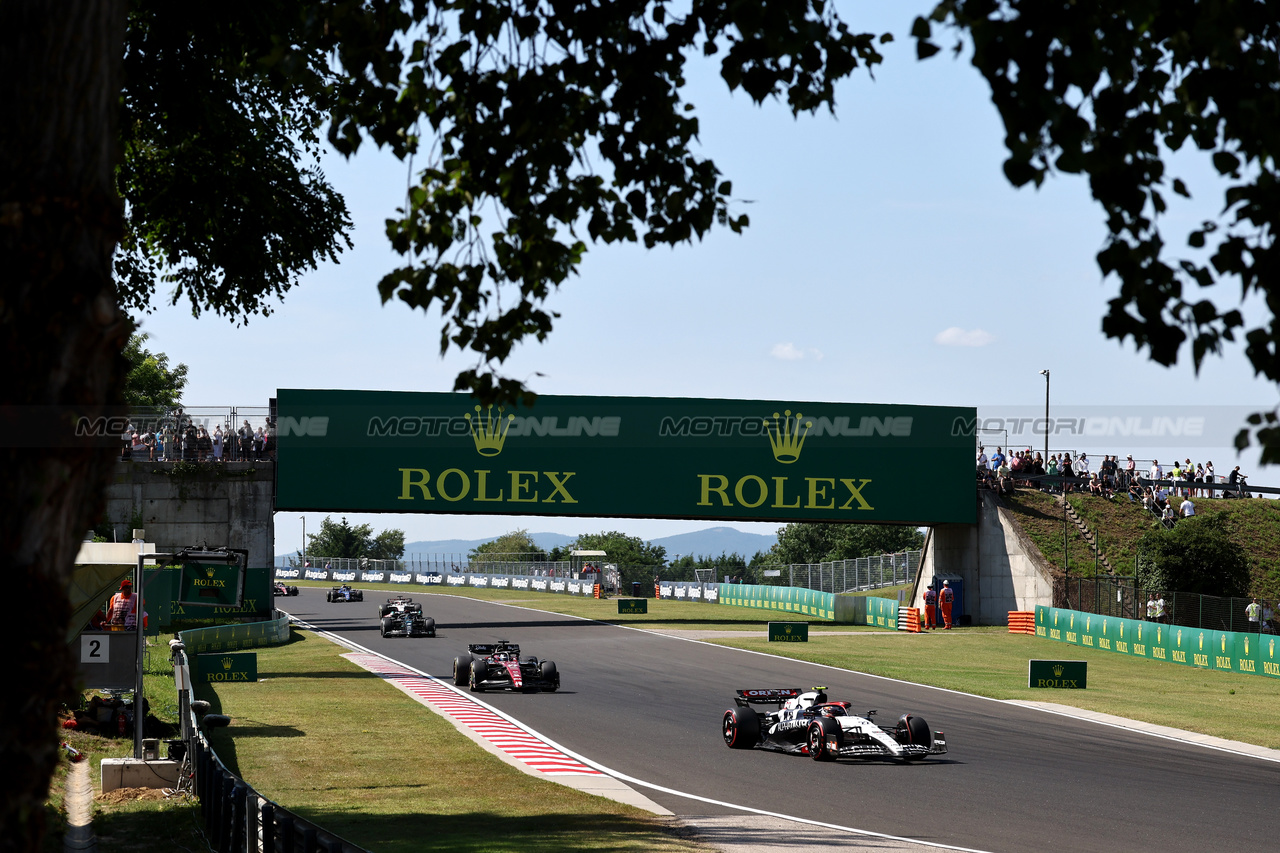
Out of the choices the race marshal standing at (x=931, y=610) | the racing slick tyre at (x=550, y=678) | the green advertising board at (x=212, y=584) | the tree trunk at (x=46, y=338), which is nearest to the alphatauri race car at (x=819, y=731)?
the racing slick tyre at (x=550, y=678)

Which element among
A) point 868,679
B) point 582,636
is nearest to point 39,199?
point 868,679

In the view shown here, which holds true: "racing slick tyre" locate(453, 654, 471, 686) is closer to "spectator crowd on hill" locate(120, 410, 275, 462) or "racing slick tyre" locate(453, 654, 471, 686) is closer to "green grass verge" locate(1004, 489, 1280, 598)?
"spectator crowd on hill" locate(120, 410, 275, 462)

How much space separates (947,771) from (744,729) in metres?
3.16

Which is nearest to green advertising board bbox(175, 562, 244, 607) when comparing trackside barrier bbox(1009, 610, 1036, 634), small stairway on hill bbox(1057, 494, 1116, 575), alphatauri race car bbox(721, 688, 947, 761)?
alphatauri race car bbox(721, 688, 947, 761)

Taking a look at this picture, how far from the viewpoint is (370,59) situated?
6109 mm

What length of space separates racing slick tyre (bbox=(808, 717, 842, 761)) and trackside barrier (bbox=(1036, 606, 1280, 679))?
18.4 meters

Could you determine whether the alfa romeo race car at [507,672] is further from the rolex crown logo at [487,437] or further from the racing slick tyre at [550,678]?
the rolex crown logo at [487,437]

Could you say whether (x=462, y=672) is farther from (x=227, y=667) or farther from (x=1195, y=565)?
(x=1195, y=565)

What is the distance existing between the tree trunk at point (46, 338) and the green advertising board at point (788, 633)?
35.2 meters

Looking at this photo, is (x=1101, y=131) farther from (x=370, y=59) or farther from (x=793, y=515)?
(x=793, y=515)

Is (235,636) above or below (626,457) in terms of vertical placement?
below

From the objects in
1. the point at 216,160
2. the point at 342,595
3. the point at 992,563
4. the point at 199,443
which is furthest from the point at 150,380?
the point at 216,160

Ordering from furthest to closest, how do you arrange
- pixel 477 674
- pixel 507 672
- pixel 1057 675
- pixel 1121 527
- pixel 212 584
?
pixel 1121 527 < pixel 212 584 < pixel 1057 675 < pixel 507 672 < pixel 477 674

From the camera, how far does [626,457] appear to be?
44.9 m
